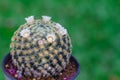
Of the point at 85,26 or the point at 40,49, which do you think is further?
the point at 85,26

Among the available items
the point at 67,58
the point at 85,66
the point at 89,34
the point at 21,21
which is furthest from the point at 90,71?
the point at 67,58

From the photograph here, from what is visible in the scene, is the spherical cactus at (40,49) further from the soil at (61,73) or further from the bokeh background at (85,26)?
the bokeh background at (85,26)

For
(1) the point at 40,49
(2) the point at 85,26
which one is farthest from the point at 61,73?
(2) the point at 85,26

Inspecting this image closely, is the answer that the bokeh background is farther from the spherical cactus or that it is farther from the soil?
the spherical cactus

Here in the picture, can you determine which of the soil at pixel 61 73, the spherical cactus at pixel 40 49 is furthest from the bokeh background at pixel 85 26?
the spherical cactus at pixel 40 49

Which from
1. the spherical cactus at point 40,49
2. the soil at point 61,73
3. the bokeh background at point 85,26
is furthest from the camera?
the bokeh background at point 85,26

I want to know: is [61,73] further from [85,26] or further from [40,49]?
[85,26]

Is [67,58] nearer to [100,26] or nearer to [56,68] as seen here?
[56,68]
